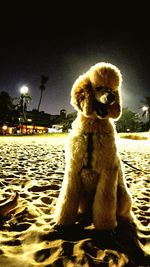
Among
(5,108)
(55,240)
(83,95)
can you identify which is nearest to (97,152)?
(83,95)

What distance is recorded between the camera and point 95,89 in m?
2.31

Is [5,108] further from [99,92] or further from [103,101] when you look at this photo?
[103,101]

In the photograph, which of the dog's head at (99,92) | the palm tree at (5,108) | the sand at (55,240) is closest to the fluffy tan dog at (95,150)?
the dog's head at (99,92)

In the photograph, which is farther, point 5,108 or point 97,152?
point 5,108

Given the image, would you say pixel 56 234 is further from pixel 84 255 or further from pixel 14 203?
pixel 14 203

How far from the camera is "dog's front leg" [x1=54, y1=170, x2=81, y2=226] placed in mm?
2400

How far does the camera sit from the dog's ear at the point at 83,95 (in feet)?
7.43

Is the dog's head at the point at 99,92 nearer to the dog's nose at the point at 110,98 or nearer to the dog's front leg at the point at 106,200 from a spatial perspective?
the dog's nose at the point at 110,98

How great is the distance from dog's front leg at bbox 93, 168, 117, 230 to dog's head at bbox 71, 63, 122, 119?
633 millimetres

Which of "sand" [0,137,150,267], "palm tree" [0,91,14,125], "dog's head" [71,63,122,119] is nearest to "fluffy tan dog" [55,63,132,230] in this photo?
"dog's head" [71,63,122,119]

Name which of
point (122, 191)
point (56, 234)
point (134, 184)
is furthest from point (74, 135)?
Answer: point (134, 184)

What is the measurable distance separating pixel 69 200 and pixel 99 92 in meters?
1.20

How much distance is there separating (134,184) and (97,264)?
292cm

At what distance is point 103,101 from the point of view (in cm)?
217
